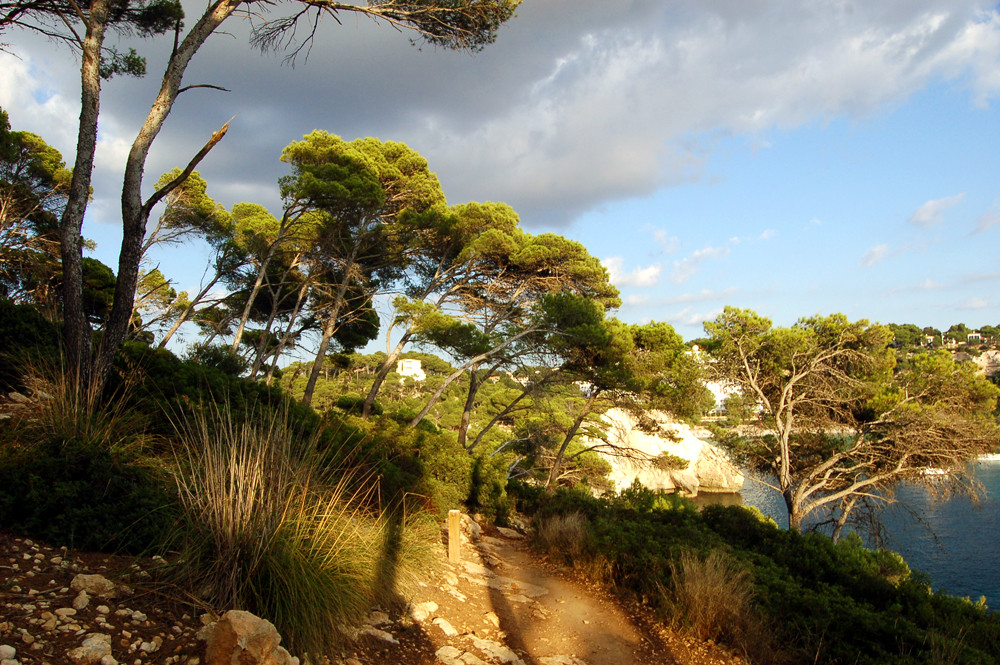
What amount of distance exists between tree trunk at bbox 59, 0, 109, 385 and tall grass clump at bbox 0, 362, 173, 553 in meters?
0.66

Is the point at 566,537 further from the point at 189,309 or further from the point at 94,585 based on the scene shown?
the point at 189,309

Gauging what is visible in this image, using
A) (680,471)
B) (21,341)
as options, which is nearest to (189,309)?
(21,341)

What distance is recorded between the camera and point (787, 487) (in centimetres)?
1423

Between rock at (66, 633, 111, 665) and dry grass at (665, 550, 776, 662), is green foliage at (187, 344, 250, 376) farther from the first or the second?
rock at (66, 633, 111, 665)

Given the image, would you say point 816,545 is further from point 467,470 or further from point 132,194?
point 132,194

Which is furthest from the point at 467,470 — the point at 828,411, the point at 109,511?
the point at 828,411

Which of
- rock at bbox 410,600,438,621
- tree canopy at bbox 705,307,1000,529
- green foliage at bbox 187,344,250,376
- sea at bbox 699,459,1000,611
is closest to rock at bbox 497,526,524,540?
rock at bbox 410,600,438,621

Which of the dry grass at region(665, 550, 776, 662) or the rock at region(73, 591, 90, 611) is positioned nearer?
the rock at region(73, 591, 90, 611)

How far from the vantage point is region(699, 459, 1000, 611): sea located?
15.3 m

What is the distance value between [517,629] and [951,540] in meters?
23.3

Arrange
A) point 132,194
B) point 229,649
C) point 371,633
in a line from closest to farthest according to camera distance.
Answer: point 229,649 → point 371,633 → point 132,194

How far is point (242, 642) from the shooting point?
2.15 m

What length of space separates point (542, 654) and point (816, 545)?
548 centimetres

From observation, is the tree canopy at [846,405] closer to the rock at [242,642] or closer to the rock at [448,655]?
the rock at [448,655]
